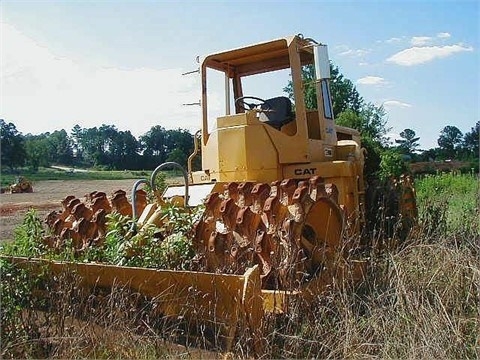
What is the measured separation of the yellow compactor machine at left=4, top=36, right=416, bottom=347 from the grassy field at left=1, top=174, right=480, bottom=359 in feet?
0.48

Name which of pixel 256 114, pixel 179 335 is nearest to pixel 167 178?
pixel 256 114

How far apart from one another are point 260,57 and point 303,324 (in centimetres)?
377

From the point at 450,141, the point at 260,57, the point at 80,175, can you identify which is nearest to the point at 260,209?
the point at 260,57

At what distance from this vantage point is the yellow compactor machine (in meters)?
4.01

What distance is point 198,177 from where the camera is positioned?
6.58 meters

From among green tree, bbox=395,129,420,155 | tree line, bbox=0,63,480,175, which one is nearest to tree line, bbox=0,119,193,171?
tree line, bbox=0,63,480,175

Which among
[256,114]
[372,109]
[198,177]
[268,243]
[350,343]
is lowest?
[350,343]

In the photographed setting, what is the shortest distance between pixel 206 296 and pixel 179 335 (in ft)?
1.30

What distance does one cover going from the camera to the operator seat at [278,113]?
629 centimetres

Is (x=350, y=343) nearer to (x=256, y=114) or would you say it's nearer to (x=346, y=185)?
(x=346, y=185)

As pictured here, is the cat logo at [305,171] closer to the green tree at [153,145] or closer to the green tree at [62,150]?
the green tree at [153,145]

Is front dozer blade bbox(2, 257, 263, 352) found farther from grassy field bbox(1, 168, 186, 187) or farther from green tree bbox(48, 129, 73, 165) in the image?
green tree bbox(48, 129, 73, 165)

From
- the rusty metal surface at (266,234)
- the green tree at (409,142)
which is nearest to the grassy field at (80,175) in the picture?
the green tree at (409,142)

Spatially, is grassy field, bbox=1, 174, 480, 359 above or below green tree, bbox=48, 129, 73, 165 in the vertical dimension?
below
